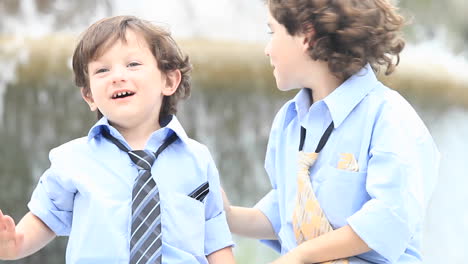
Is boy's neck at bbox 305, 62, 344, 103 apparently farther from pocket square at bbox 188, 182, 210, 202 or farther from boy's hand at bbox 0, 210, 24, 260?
boy's hand at bbox 0, 210, 24, 260

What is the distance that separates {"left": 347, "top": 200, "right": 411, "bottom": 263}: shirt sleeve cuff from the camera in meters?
2.34

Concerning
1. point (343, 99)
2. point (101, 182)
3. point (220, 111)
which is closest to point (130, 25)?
point (101, 182)

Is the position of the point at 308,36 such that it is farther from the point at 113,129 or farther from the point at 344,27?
the point at 113,129

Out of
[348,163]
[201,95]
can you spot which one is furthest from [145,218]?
[201,95]

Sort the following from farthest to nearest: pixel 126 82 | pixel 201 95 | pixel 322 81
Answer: pixel 201 95
pixel 322 81
pixel 126 82

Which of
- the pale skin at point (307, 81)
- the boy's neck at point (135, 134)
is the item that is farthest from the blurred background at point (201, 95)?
the boy's neck at point (135, 134)

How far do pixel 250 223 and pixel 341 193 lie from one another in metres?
0.46

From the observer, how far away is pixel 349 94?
250cm

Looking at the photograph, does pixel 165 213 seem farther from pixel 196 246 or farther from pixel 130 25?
pixel 130 25

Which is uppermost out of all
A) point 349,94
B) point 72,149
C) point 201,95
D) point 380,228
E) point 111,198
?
point 349,94

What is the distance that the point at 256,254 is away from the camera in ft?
18.4

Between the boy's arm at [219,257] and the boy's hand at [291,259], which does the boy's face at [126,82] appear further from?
the boy's hand at [291,259]

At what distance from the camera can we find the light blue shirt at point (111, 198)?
2293mm

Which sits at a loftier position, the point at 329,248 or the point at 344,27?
the point at 344,27
